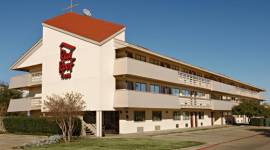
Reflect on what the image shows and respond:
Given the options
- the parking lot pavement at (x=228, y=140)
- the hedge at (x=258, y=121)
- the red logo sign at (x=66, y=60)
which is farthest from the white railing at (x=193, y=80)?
the red logo sign at (x=66, y=60)

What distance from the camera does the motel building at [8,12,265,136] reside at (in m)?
34.2

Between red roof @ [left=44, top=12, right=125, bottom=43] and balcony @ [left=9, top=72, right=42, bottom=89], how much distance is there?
6.66 meters

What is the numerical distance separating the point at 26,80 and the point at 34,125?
377 inches

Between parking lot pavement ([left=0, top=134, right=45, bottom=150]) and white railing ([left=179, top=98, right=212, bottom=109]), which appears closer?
parking lot pavement ([left=0, top=134, right=45, bottom=150])

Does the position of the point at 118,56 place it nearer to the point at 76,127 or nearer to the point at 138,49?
the point at 138,49

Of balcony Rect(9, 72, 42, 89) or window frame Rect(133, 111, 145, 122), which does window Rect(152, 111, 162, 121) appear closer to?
window frame Rect(133, 111, 145, 122)

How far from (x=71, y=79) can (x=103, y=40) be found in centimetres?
567

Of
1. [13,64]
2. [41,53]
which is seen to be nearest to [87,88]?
[41,53]

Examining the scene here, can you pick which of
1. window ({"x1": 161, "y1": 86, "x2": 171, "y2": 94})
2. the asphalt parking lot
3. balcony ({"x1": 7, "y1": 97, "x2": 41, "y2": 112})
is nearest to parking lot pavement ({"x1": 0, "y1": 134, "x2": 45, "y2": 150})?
the asphalt parking lot

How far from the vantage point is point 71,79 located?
36406 millimetres

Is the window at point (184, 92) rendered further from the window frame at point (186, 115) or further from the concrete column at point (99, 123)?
the concrete column at point (99, 123)

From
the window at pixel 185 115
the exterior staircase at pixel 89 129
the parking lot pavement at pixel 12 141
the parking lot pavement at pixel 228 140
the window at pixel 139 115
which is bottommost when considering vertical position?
the parking lot pavement at pixel 228 140

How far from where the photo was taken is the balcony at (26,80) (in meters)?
41.6

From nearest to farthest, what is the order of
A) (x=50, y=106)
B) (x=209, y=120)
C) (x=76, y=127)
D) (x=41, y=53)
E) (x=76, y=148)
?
1. (x=76, y=148)
2. (x=50, y=106)
3. (x=76, y=127)
4. (x=41, y=53)
5. (x=209, y=120)
